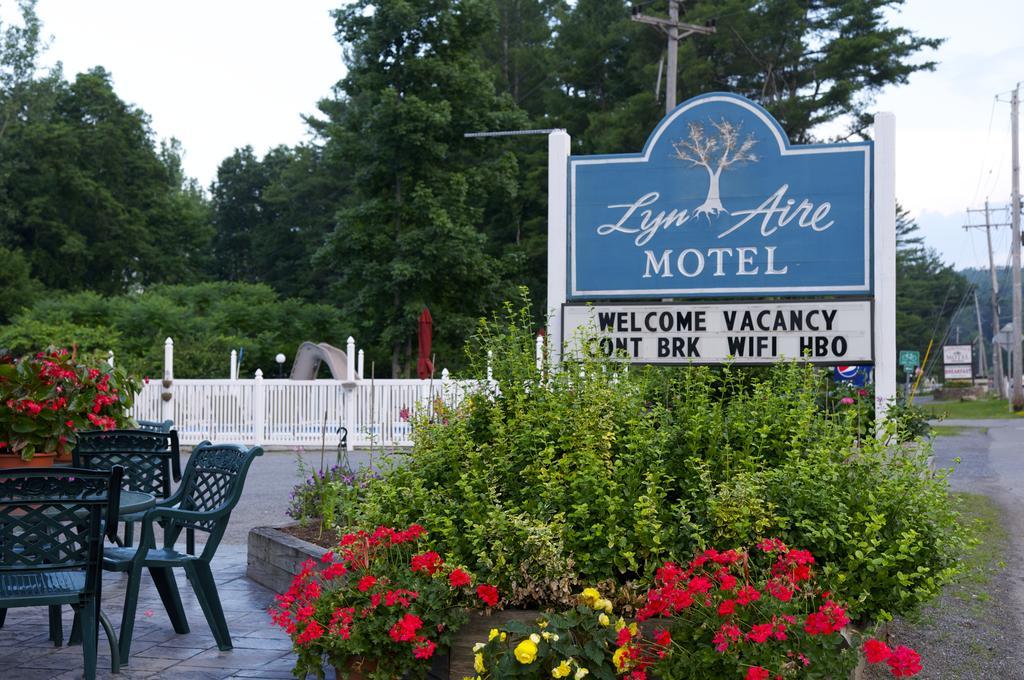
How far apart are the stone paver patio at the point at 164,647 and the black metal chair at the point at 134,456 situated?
2.27ft

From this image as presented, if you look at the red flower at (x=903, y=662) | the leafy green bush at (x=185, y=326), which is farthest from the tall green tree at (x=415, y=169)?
the red flower at (x=903, y=662)

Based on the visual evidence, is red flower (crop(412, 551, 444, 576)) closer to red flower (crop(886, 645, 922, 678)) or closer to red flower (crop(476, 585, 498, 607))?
red flower (crop(476, 585, 498, 607))

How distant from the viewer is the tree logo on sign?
7.38 m

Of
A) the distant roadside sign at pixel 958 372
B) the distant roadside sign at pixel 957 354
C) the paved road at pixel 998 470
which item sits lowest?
the paved road at pixel 998 470

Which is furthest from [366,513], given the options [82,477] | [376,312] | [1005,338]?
[1005,338]

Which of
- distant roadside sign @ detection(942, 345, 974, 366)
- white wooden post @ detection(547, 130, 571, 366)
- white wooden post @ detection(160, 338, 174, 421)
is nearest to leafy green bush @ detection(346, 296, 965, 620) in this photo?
white wooden post @ detection(547, 130, 571, 366)

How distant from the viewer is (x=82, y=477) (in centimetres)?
436

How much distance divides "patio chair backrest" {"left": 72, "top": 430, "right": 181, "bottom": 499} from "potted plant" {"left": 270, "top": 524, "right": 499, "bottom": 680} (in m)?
2.44

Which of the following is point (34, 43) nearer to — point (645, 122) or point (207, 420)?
point (645, 122)

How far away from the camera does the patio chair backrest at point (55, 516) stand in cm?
421

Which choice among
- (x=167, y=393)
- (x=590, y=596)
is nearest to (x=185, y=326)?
(x=167, y=393)

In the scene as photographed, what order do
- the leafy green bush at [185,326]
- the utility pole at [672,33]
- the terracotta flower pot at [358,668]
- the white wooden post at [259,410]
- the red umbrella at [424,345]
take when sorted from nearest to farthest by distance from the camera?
the terracotta flower pot at [358,668] → the red umbrella at [424,345] → the white wooden post at [259,410] → the utility pole at [672,33] → the leafy green bush at [185,326]

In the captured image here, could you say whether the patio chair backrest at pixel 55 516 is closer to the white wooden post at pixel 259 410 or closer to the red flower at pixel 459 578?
the red flower at pixel 459 578

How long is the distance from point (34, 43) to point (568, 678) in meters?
51.2
